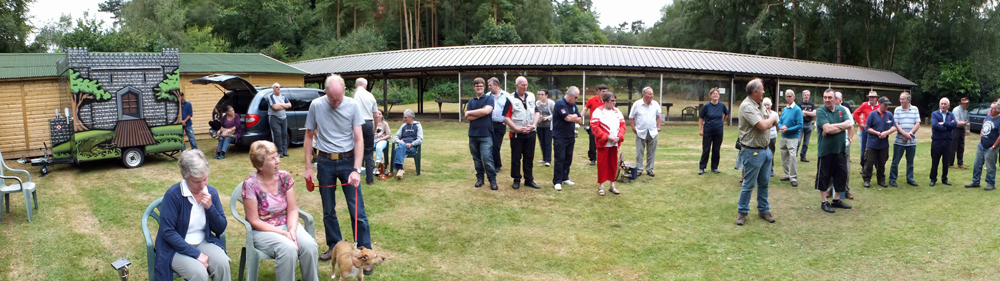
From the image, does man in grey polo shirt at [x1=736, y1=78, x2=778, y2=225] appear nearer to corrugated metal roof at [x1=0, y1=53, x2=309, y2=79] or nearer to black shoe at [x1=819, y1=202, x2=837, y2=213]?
black shoe at [x1=819, y1=202, x2=837, y2=213]

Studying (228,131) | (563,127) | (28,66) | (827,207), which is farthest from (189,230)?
(28,66)

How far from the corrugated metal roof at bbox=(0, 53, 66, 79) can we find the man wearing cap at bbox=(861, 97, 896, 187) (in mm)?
13704

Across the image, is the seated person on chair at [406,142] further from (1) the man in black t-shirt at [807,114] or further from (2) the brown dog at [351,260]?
(1) the man in black t-shirt at [807,114]

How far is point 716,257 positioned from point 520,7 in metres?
41.1

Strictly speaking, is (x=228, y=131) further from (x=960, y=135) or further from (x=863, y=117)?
(x=960, y=135)

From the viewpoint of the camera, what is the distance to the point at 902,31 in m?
25.7

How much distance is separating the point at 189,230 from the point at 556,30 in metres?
46.6

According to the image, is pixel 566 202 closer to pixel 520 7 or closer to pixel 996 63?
pixel 996 63

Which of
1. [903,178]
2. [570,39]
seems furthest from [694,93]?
[570,39]

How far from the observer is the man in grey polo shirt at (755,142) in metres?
5.66

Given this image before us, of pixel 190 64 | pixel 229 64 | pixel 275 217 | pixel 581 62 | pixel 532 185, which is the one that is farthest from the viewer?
pixel 581 62

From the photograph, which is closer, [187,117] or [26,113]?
[187,117]

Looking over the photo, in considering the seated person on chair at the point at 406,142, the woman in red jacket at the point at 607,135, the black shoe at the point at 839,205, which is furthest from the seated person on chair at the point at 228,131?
the black shoe at the point at 839,205

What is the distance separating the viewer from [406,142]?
805cm
